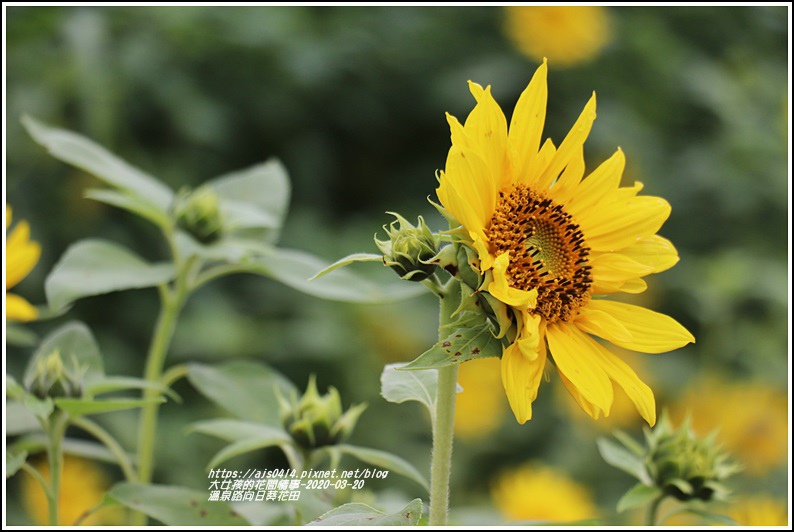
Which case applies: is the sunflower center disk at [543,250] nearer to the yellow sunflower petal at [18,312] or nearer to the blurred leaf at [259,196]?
the blurred leaf at [259,196]

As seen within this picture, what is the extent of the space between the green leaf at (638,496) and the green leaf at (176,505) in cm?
33

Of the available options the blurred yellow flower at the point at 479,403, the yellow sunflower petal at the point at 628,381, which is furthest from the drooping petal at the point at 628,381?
the blurred yellow flower at the point at 479,403

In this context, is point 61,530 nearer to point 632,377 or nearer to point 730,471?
point 632,377

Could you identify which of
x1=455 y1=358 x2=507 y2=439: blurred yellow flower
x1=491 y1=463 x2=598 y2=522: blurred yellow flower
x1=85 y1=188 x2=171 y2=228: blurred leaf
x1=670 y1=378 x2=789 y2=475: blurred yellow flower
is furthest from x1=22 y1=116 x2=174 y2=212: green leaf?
x1=670 y1=378 x2=789 y2=475: blurred yellow flower

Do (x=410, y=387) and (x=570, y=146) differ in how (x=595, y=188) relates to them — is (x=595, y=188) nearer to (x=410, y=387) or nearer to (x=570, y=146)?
(x=570, y=146)

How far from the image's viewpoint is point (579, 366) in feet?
2.10

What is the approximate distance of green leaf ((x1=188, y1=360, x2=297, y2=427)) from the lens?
0.85 m

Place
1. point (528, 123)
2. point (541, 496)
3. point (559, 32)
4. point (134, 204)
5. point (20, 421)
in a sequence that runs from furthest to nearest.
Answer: point (559, 32) < point (541, 496) < point (134, 204) < point (20, 421) < point (528, 123)

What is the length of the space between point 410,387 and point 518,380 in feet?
0.37

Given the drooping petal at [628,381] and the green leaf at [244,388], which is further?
the green leaf at [244,388]

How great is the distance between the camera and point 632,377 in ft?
2.16

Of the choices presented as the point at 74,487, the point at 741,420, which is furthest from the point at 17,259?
the point at 741,420

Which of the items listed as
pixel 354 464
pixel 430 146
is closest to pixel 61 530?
pixel 354 464

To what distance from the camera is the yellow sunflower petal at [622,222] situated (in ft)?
2.25
